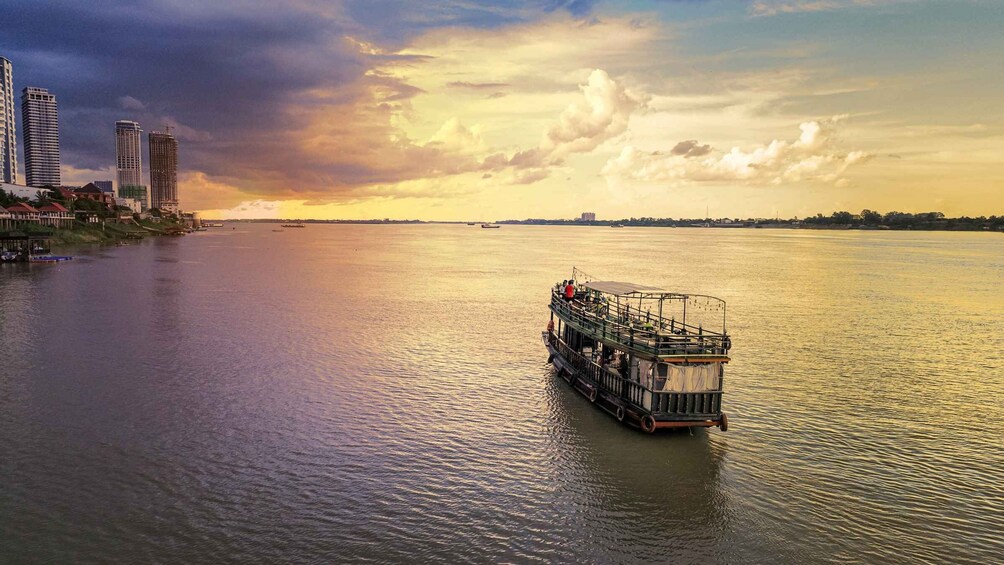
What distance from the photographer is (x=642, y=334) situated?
30.8 metres

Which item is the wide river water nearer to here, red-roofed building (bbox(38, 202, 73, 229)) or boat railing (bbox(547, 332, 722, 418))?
boat railing (bbox(547, 332, 722, 418))

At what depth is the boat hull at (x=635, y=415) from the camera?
1103 inches

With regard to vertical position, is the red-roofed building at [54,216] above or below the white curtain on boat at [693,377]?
above

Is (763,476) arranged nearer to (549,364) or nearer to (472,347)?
(549,364)

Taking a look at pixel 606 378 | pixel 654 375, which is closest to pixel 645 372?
pixel 654 375

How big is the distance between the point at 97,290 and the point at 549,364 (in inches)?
2568

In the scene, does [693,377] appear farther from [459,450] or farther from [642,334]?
[459,450]

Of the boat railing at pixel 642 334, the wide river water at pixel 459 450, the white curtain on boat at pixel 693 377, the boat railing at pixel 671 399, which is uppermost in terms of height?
the boat railing at pixel 642 334

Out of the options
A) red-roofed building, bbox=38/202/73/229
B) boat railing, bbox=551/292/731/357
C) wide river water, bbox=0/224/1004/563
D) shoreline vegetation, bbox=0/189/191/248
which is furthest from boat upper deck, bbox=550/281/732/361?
red-roofed building, bbox=38/202/73/229

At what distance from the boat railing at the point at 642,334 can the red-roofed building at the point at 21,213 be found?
536ft

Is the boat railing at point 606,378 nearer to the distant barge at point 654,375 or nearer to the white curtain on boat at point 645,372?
the distant barge at point 654,375

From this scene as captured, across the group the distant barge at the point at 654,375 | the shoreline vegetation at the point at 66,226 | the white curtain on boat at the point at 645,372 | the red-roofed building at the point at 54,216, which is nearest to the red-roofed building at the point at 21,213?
the shoreline vegetation at the point at 66,226

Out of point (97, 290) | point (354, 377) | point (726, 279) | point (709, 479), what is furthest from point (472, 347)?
point (726, 279)

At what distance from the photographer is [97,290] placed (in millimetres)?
75250
